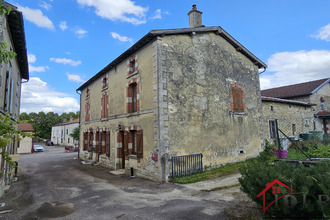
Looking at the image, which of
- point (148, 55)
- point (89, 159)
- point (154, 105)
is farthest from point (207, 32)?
point (89, 159)

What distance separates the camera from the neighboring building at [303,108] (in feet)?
48.6

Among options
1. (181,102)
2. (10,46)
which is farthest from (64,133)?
(181,102)

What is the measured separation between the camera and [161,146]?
837 centimetres

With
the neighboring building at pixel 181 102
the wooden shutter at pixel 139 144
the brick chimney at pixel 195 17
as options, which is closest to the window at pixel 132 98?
the neighboring building at pixel 181 102

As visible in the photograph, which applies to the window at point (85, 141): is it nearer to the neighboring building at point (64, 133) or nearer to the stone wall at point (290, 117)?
the stone wall at point (290, 117)

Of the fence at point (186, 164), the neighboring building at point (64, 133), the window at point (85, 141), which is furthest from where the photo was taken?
the neighboring building at point (64, 133)

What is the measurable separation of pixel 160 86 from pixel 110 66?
581cm

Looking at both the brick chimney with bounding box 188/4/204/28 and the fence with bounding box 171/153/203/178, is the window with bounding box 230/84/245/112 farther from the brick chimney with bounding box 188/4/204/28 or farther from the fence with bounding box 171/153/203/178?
the brick chimney with bounding box 188/4/204/28

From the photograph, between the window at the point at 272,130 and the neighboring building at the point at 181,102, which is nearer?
the neighboring building at the point at 181,102

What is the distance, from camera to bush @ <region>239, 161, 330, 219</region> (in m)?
3.50

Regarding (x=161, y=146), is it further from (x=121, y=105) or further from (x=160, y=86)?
(x=121, y=105)

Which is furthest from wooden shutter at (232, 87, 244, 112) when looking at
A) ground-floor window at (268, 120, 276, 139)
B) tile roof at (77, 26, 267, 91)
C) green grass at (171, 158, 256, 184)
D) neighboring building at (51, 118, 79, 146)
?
neighboring building at (51, 118, 79, 146)

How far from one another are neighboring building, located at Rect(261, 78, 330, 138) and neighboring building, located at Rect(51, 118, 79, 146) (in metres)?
30.7

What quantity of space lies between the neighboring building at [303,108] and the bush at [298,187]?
10793 millimetres
